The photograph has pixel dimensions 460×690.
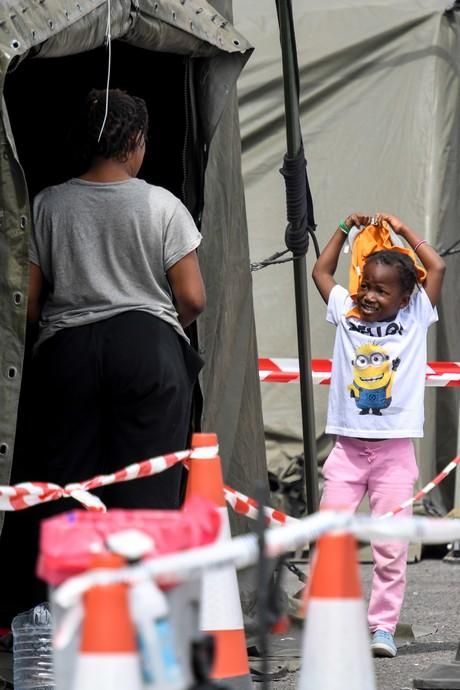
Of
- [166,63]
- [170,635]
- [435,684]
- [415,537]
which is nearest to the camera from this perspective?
[170,635]

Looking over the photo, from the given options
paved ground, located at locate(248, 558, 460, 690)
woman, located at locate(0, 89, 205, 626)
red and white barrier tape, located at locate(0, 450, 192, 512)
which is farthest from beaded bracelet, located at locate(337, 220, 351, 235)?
red and white barrier tape, located at locate(0, 450, 192, 512)

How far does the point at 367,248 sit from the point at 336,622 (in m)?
3.29

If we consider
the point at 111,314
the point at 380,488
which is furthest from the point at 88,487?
the point at 380,488

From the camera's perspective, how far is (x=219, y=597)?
4.75m

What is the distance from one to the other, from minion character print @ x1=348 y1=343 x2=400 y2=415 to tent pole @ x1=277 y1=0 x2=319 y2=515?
0.60 metres

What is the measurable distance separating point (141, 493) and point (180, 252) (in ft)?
2.53

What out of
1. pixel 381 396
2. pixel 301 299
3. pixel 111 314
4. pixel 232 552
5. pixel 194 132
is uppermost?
pixel 194 132

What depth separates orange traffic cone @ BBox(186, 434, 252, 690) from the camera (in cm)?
464

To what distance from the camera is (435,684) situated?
495 cm

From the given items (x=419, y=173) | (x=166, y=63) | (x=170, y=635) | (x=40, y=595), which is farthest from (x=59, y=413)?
(x=419, y=173)

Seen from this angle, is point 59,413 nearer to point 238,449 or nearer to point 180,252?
point 180,252

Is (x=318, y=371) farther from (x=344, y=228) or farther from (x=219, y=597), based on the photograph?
(x=219, y=597)

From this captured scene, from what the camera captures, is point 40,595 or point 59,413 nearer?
point 59,413

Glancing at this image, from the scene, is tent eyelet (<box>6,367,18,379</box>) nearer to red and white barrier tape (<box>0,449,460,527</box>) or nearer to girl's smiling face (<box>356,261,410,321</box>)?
red and white barrier tape (<box>0,449,460,527</box>)
